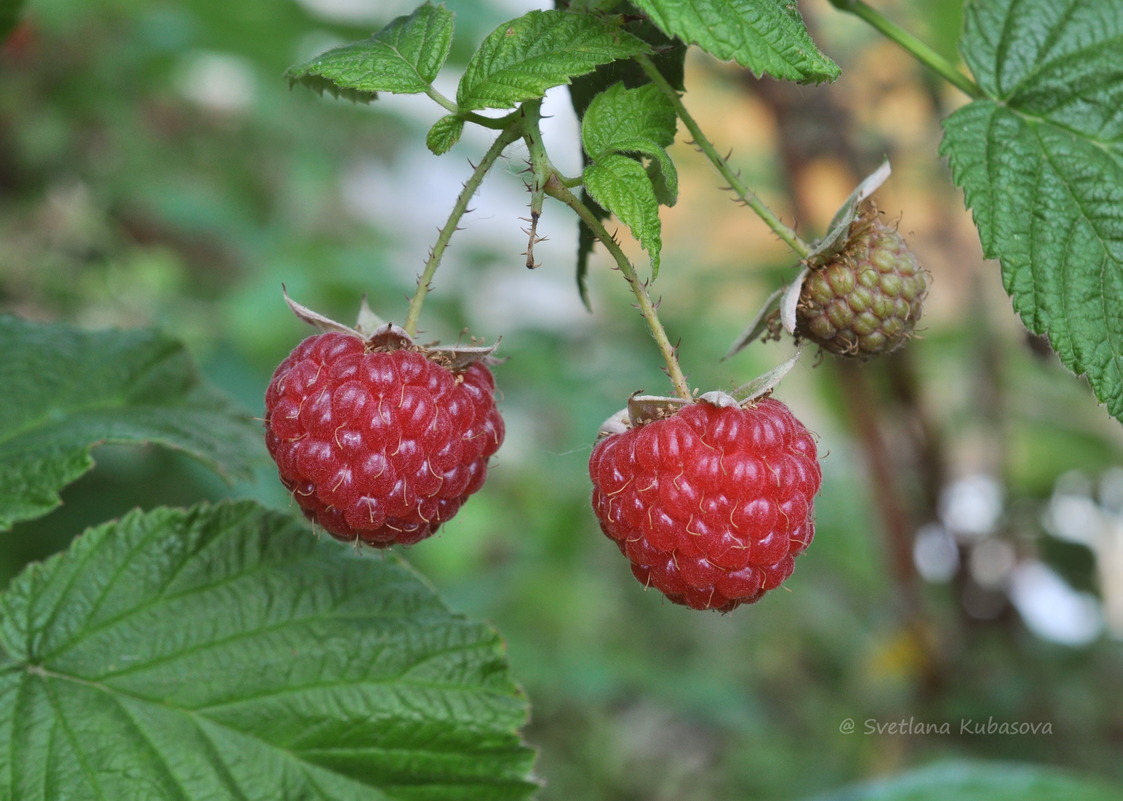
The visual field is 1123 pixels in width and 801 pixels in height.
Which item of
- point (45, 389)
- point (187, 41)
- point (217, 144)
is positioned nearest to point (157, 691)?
point (45, 389)

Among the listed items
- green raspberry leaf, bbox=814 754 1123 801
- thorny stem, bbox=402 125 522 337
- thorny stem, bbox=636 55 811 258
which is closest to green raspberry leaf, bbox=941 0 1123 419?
thorny stem, bbox=636 55 811 258

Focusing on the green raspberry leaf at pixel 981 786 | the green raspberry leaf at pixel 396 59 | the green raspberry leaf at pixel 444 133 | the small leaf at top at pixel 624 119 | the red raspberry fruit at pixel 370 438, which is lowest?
the green raspberry leaf at pixel 981 786

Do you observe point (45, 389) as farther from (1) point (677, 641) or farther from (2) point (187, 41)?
(1) point (677, 641)

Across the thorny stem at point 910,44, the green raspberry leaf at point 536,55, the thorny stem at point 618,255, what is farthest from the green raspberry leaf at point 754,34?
the thorny stem at point 910,44

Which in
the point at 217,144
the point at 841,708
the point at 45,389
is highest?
the point at 217,144

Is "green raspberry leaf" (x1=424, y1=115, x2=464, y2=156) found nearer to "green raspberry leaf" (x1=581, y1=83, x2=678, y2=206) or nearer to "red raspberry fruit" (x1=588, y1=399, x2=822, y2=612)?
"green raspberry leaf" (x1=581, y1=83, x2=678, y2=206)

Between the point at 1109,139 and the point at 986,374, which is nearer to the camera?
the point at 1109,139

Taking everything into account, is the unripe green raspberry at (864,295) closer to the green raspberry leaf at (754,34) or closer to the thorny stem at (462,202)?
the green raspberry leaf at (754,34)
